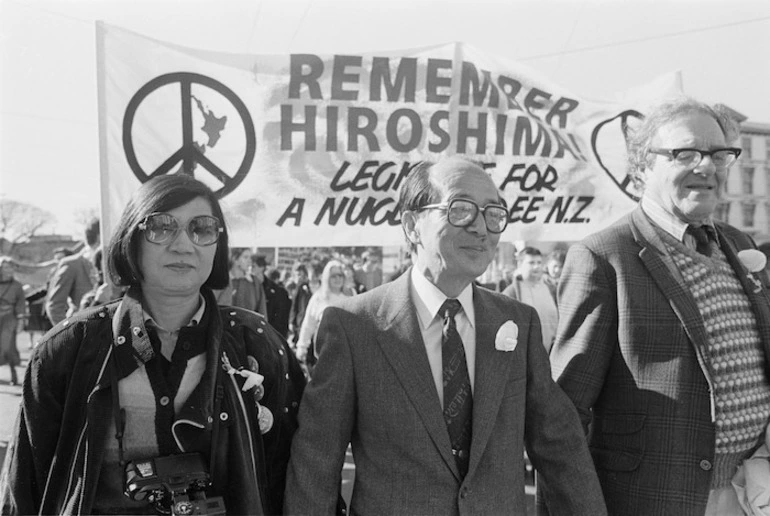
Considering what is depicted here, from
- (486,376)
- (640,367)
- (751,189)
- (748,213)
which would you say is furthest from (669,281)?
(751,189)

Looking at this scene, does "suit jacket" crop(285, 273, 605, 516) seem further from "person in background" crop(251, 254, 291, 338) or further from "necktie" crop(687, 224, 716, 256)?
"person in background" crop(251, 254, 291, 338)

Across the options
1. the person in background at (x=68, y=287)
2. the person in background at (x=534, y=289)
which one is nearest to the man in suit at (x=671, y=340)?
the person in background at (x=534, y=289)

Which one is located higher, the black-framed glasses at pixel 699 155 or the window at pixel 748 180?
the window at pixel 748 180

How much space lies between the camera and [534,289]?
6.83m

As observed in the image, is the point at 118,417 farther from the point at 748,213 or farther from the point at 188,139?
the point at 748,213

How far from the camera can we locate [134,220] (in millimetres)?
2119

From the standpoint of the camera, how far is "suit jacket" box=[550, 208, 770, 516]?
226 centimetres

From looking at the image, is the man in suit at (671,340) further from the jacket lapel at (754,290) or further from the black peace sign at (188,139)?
the black peace sign at (188,139)

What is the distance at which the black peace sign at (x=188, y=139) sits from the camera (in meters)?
3.73

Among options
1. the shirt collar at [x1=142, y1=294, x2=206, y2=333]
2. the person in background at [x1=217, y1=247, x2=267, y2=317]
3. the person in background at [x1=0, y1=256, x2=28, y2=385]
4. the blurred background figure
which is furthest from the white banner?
the person in background at [x1=0, y1=256, x2=28, y2=385]

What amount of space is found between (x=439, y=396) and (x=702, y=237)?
118cm

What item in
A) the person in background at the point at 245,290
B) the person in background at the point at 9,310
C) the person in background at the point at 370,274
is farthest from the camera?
the person in background at the point at 370,274

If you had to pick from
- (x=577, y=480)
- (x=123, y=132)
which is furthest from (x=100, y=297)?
(x=577, y=480)

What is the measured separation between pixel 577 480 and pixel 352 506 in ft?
2.31
